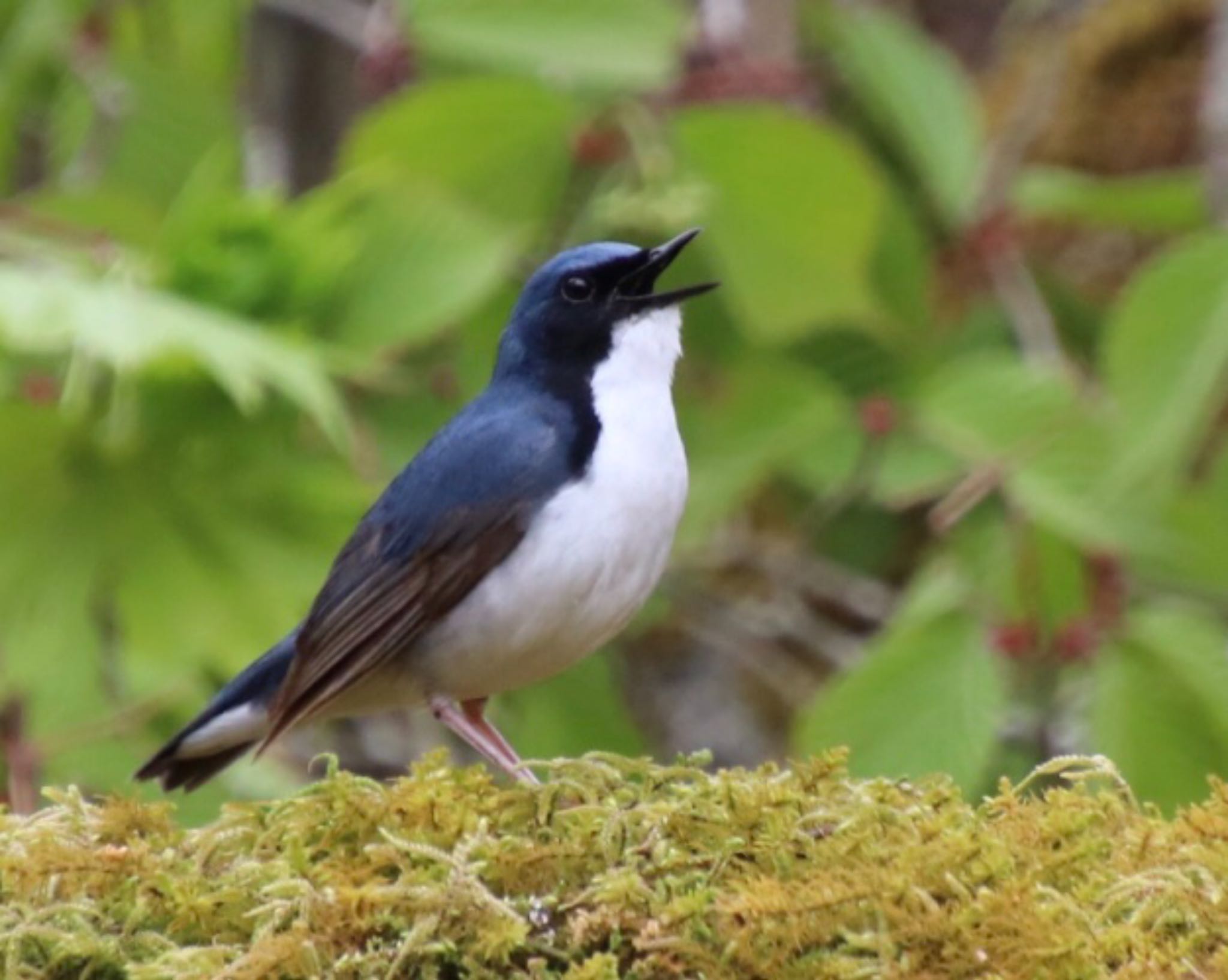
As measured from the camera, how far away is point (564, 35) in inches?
226

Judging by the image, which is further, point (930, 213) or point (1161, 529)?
point (930, 213)

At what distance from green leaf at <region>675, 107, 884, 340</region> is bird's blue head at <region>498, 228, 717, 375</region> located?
139cm

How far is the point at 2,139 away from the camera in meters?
7.43

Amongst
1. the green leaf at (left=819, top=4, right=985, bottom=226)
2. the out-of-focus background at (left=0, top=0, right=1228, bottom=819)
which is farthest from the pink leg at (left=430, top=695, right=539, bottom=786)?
the green leaf at (left=819, top=4, right=985, bottom=226)

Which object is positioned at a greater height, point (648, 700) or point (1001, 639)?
point (1001, 639)

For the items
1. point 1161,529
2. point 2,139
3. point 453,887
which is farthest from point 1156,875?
point 2,139

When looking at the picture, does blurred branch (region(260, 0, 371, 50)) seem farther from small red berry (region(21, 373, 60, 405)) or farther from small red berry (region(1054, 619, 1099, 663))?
small red berry (region(1054, 619, 1099, 663))

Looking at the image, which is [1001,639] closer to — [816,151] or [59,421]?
[816,151]

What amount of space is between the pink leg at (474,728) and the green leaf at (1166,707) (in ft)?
4.62

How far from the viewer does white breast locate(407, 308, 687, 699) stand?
13.1 feet

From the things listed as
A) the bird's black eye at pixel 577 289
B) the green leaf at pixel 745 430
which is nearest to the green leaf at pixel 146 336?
the bird's black eye at pixel 577 289

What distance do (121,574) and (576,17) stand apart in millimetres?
1999

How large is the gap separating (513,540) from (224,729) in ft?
2.59

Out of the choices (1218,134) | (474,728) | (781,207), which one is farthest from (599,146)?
(474,728)
